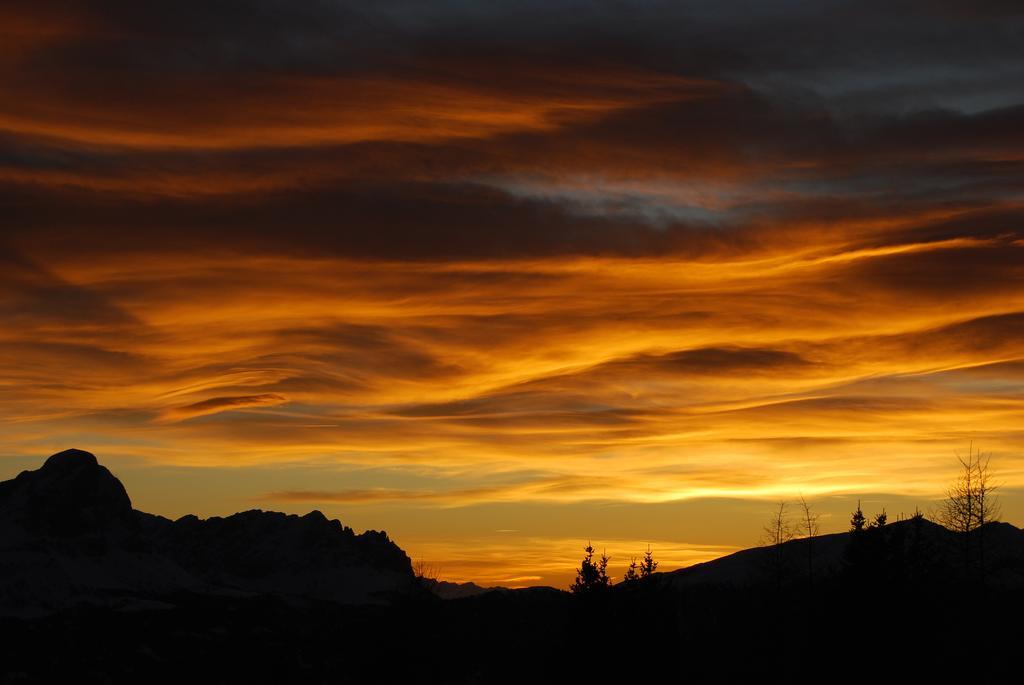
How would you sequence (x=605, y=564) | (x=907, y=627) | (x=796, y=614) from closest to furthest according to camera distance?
(x=907, y=627) < (x=605, y=564) < (x=796, y=614)

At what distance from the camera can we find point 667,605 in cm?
7825

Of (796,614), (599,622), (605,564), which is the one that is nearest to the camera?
(599,622)

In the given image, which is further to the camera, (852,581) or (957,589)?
(957,589)

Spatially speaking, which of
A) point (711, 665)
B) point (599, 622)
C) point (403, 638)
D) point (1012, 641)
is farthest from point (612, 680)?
point (711, 665)

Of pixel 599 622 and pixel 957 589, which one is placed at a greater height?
pixel 957 589

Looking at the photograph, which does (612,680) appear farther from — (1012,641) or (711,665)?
(711,665)

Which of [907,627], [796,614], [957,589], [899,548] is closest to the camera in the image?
[907,627]

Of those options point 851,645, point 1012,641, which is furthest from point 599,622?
point 1012,641

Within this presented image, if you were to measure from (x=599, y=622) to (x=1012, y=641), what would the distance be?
27210mm

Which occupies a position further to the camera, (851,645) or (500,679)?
(500,679)

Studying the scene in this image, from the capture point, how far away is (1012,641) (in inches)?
2965

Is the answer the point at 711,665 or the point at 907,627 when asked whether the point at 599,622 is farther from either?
the point at 711,665

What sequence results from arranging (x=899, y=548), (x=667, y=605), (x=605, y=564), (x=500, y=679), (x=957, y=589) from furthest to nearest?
(x=500, y=679)
(x=957, y=589)
(x=605, y=564)
(x=667, y=605)
(x=899, y=548)

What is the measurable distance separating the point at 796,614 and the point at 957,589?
17978 millimetres
